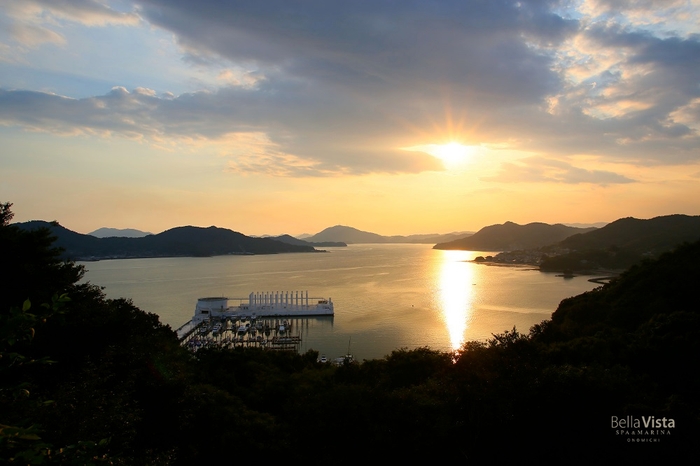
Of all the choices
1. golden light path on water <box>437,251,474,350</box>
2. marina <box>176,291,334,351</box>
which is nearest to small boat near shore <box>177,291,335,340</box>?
marina <box>176,291,334,351</box>

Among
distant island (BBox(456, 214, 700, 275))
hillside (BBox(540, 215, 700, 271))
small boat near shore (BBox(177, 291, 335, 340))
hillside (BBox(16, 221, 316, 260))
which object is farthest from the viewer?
hillside (BBox(16, 221, 316, 260))

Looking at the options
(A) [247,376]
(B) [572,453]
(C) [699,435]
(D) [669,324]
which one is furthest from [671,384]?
(A) [247,376]

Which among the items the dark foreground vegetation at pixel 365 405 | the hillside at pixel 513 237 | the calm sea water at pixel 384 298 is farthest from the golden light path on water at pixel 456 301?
the hillside at pixel 513 237

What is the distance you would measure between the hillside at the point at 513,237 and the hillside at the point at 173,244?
47915 mm

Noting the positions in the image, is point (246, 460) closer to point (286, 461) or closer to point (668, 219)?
point (286, 461)

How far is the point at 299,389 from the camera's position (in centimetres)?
876

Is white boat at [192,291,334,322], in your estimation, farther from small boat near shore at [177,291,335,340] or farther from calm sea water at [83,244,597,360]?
calm sea water at [83,244,597,360]

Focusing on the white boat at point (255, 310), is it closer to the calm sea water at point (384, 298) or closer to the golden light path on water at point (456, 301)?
the calm sea water at point (384, 298)

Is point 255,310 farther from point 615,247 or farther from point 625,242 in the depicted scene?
point 625,242

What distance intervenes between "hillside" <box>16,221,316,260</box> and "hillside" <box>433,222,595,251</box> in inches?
1886

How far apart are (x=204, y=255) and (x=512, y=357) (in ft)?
327

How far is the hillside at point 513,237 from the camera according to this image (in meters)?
107

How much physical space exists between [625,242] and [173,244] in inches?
3609

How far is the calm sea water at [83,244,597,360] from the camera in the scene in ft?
77.9
